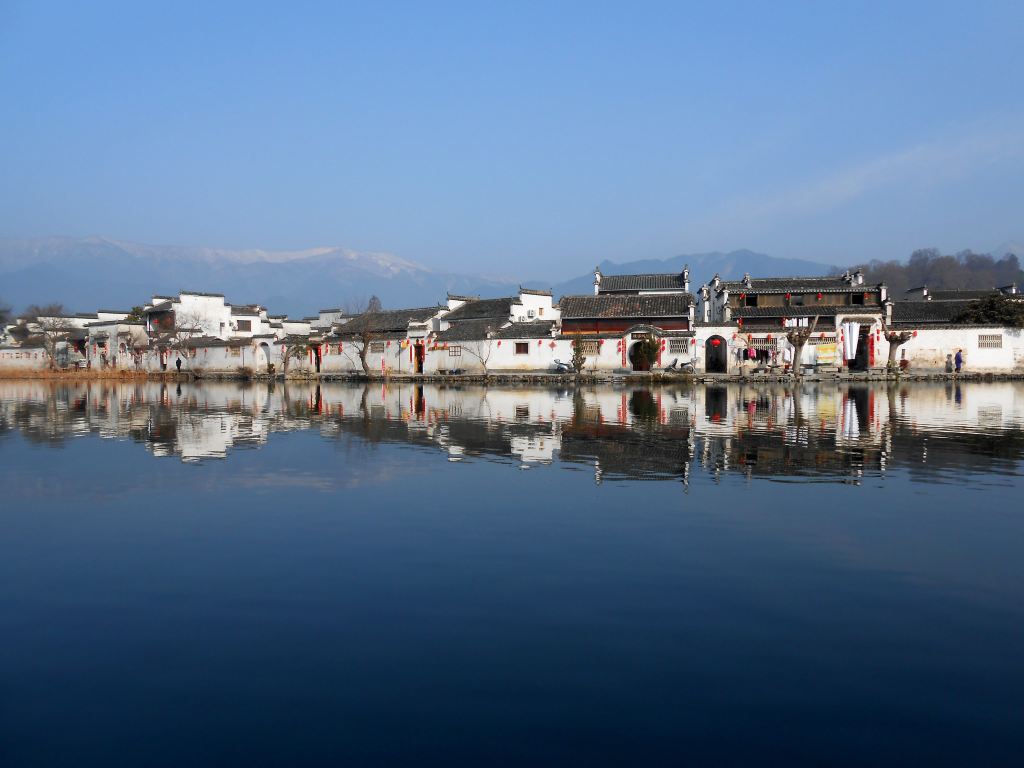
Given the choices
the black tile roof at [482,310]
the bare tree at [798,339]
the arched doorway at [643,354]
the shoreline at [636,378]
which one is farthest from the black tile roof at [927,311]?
the black tile roof at [482,310]

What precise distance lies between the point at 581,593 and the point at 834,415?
18.3 m

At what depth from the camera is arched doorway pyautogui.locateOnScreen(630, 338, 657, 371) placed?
148 ft

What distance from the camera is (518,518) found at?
10.2 m

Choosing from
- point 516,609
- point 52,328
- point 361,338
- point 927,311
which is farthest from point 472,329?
point 516,609

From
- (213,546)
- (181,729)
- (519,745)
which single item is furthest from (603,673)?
(213,546)

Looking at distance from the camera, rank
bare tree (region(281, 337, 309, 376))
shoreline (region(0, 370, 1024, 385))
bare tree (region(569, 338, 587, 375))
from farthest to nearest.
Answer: bare tree (region(281, 337, 309, 376)) → bare tree (region(569, 338, 587, 375)) → shoreline (region(0, 370, 1024, 385))

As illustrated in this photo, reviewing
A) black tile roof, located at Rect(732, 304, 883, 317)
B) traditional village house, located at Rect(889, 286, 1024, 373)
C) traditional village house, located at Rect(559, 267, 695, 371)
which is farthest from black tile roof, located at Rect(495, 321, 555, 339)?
traditional village house, located at Rect(889, 286, 1024, 373)

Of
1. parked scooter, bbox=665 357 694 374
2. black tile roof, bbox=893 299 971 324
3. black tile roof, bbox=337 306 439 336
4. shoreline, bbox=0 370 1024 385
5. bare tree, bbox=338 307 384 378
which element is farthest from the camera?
black tile roof, bbox=337 306 439 336

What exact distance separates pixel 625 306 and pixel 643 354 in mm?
4196

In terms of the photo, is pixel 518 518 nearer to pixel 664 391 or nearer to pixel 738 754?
pixel 738 754

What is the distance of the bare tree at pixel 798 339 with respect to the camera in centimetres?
4191

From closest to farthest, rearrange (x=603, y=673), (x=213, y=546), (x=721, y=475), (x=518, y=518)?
(x=603, y=673) < (x=213, y=546) < (x=518, y=518) < (x=721, y=475)

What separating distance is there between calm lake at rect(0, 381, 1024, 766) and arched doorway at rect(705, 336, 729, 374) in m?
30.2

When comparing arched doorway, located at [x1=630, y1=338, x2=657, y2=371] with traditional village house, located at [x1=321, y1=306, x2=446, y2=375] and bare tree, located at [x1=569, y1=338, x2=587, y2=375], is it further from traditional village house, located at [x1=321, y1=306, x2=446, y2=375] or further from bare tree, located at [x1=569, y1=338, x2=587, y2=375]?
traditional village house, located at [x1=321, y1=306, x2=446, y2=375]
